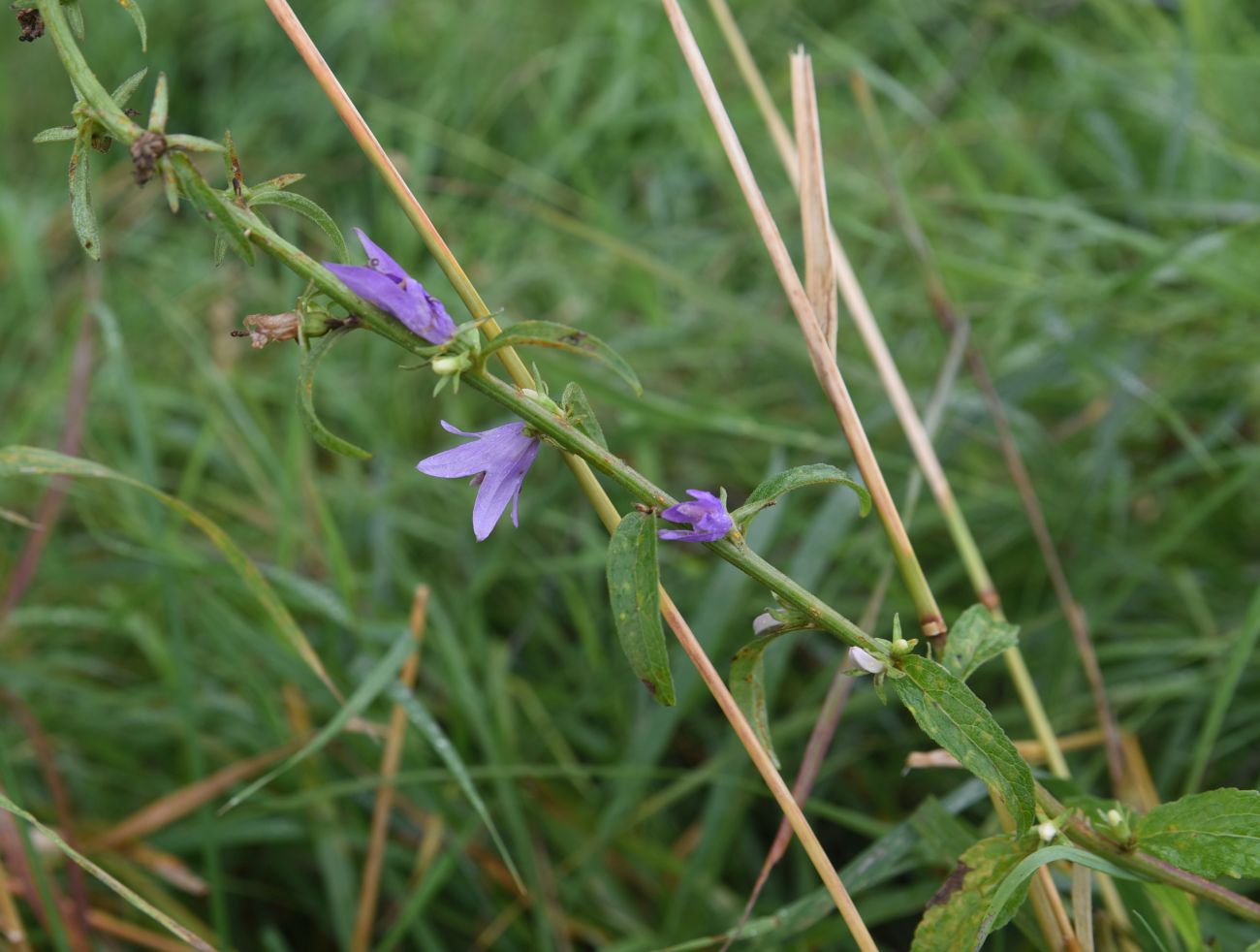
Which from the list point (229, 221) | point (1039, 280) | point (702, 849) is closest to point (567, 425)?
point (229, 221)

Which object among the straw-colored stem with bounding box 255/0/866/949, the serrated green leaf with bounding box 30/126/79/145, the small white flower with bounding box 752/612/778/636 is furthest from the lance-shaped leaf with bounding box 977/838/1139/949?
the serrated green leaf with bounding box 30/126/79/145

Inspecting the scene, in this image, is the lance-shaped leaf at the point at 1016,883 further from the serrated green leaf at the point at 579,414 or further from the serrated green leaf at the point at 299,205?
the serrated green leaf at the point at 299,205

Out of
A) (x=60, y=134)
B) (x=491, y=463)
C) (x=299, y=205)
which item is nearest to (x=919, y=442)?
(x=491, y=463)

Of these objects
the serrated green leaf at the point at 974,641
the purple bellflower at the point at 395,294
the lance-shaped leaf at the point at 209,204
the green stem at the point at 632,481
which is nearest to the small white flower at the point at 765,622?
the green stem at the point at 632,481

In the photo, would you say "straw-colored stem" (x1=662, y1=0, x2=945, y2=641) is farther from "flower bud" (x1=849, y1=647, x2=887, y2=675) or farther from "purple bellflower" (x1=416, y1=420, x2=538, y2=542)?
"purple bellflower" (x1=416, y1=420, x2=538, y2=542)

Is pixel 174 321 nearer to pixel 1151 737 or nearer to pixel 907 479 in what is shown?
pixel 907 479
